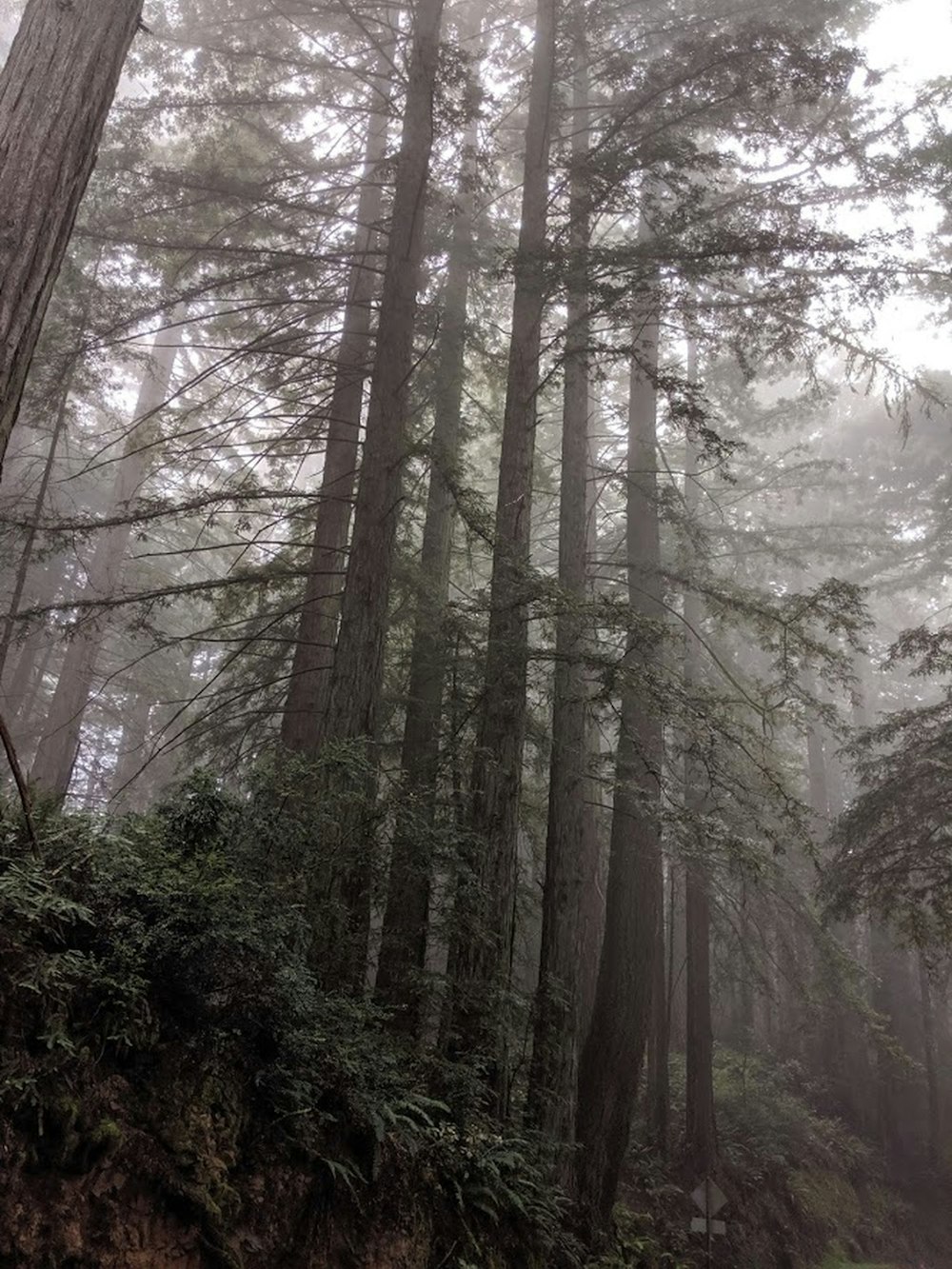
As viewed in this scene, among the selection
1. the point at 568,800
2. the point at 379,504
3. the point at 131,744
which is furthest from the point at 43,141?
the point at 131,744

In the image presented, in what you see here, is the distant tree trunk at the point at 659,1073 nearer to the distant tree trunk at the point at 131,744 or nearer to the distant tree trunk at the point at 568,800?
the distant tree trunk at the point at 568,800

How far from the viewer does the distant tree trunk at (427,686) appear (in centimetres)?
624

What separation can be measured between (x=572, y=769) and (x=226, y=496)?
4.47 meters

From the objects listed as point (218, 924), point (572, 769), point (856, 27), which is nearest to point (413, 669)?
point (572, 769)

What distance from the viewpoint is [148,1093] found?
13.0ft

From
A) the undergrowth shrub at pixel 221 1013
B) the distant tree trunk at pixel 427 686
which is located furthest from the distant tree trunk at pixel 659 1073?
the undergrowth shrub at pixel 221 1013

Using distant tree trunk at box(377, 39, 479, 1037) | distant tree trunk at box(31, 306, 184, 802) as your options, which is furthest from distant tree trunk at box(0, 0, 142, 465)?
distant tree trunk at box(31, 306, 184, 802)

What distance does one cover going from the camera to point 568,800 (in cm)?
915

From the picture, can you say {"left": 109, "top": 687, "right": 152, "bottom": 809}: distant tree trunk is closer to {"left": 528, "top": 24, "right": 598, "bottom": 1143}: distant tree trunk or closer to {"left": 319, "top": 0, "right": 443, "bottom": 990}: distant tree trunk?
{"left": 528, "top": 24, "right": 598, "bottom": 1143}: distant tree trunk

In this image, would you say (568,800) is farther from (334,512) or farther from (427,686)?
(334,512)

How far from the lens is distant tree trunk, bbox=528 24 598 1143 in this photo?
24.6ft

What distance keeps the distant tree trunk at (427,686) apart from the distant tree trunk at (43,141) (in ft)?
12.1

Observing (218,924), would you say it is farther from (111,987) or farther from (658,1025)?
(658,1025)

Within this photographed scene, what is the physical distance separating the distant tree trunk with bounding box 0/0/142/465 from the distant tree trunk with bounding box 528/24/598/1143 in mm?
4269
